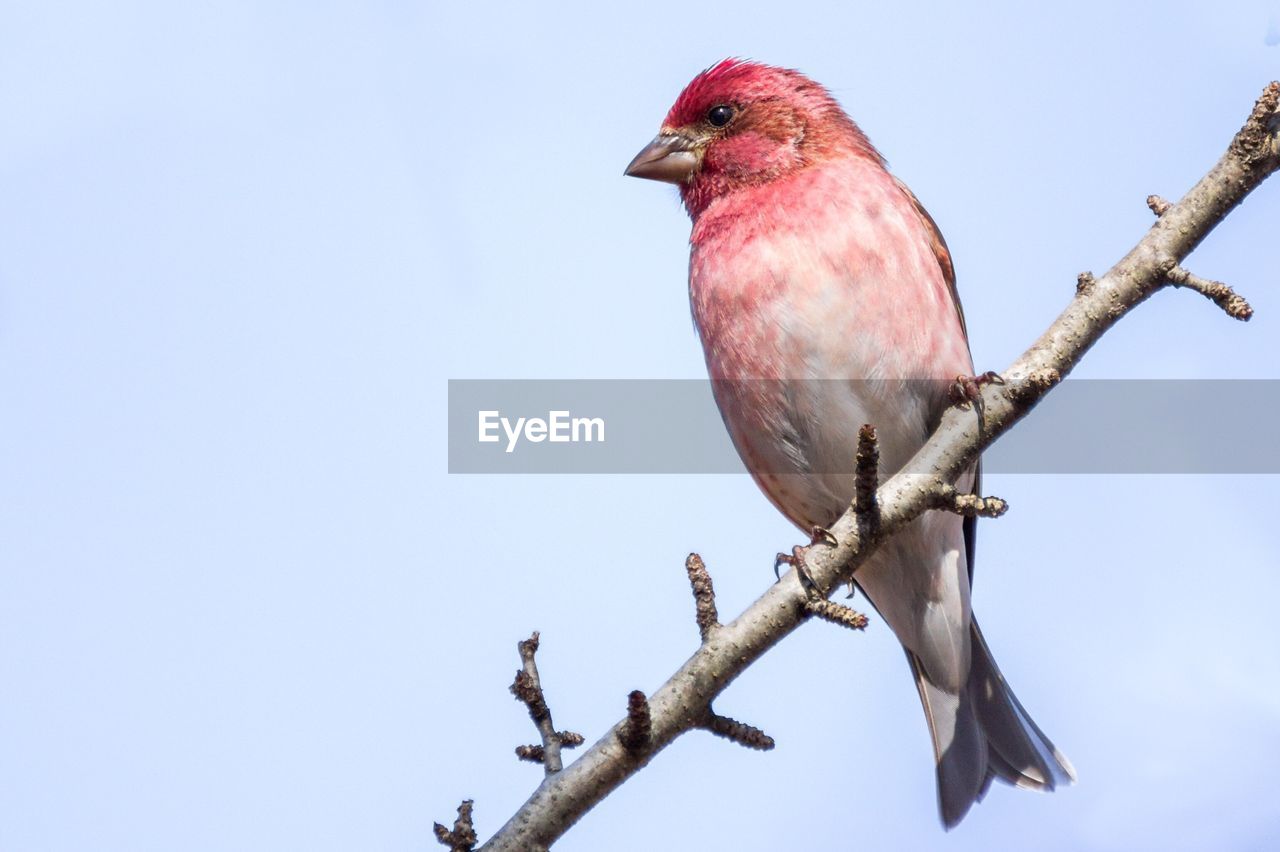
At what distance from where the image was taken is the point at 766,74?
24.9 feet

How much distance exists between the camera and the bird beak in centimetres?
736

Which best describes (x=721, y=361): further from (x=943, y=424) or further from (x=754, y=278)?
(x=943, y=424)

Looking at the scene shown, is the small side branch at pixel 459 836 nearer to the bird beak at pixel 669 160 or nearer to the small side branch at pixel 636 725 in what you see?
the small side branch at pixel 636 725

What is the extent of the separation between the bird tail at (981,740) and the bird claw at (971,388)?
2156mm

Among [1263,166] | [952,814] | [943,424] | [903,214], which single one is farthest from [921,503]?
[952,814]

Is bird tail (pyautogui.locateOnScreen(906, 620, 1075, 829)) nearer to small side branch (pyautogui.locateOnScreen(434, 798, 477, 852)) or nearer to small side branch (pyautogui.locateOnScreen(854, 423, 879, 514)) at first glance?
small side branch (pyautogui.locateOnScreen(854, 423, 879, 514))

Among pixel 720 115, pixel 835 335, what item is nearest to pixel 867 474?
pixel 835 335

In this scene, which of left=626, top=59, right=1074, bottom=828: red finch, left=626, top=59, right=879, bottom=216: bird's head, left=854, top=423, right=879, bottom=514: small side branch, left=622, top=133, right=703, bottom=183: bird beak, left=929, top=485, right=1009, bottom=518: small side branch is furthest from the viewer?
left=622, top=133, right=703, bottom=183: bird beak

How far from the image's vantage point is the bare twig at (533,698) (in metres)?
4.83

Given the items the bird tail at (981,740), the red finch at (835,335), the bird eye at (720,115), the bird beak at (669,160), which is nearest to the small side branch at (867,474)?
the red finch at (835,335)

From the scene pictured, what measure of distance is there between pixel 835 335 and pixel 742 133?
1.71 m

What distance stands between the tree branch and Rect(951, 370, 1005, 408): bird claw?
47 millimetres

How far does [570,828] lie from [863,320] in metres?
2.61

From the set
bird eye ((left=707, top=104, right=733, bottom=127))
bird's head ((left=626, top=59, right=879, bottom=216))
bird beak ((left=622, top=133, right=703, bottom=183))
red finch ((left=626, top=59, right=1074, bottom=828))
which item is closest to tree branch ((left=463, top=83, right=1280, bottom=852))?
red finch ((left=626, top=59, right=1074, bottom=828))
